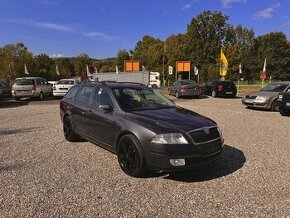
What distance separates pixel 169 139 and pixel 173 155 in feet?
0.84

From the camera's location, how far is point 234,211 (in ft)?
14.7

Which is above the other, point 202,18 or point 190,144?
point 202,18

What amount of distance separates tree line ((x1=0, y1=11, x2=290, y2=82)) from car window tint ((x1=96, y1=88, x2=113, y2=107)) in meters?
56.3

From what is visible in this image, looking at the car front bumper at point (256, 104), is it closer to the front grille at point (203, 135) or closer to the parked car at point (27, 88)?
the front grille at point (203, 135)

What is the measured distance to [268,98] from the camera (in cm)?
1730

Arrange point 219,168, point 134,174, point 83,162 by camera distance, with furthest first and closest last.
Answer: point 83,162, point 219,168, point 134,174

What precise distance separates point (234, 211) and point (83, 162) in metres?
3.30

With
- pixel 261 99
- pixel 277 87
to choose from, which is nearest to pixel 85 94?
pixel 261 99

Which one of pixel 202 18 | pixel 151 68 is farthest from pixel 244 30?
pixel 151 68

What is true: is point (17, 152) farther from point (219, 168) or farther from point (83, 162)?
point (219, 168)

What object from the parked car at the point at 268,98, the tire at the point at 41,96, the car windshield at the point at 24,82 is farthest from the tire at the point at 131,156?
the tire at the point at 41,96

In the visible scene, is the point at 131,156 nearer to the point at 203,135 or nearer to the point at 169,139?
the point at 169,139

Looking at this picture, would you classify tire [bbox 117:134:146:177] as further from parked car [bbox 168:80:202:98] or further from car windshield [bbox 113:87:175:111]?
parked car [bbox 168:80:202:98]

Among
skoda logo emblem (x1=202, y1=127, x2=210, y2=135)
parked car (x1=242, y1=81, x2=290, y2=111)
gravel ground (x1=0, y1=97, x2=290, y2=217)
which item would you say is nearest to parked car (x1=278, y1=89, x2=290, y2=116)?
parked car (x1=242, y1=81, x2=290, y2=111)
